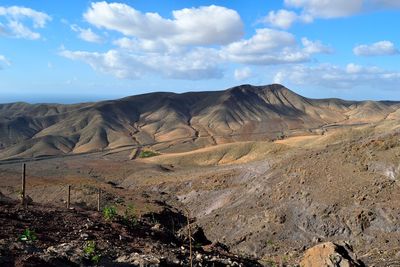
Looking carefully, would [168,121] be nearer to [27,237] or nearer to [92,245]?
[27,237]

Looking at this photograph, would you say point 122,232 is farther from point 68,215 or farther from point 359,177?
point 359,177

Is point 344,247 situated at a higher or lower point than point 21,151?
higher

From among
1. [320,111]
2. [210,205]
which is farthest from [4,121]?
[210,205]

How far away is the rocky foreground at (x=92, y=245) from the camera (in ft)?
38.3

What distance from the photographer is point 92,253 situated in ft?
40.0

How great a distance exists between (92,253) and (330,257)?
22.1 feet

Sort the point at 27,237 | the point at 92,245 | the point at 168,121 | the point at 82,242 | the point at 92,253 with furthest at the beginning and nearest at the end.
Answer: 1. the point at 168,121
2. the point at 82,242
3. the point at 27,237
4. the point at 92,245
5. the point at 92,253

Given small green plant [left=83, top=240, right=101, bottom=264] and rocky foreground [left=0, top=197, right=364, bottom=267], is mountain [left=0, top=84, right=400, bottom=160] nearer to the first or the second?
rocky foreground [left=0, top=197, right=364, bottom=267]

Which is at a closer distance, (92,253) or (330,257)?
(92,253)

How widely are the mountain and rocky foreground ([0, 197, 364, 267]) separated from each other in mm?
91126

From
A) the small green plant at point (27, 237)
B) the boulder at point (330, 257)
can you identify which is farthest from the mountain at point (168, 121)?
the small green plant at point (27, 237)

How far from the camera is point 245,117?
172 m

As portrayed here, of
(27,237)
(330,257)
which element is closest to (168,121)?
(27,237)

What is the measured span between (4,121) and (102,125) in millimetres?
33872
